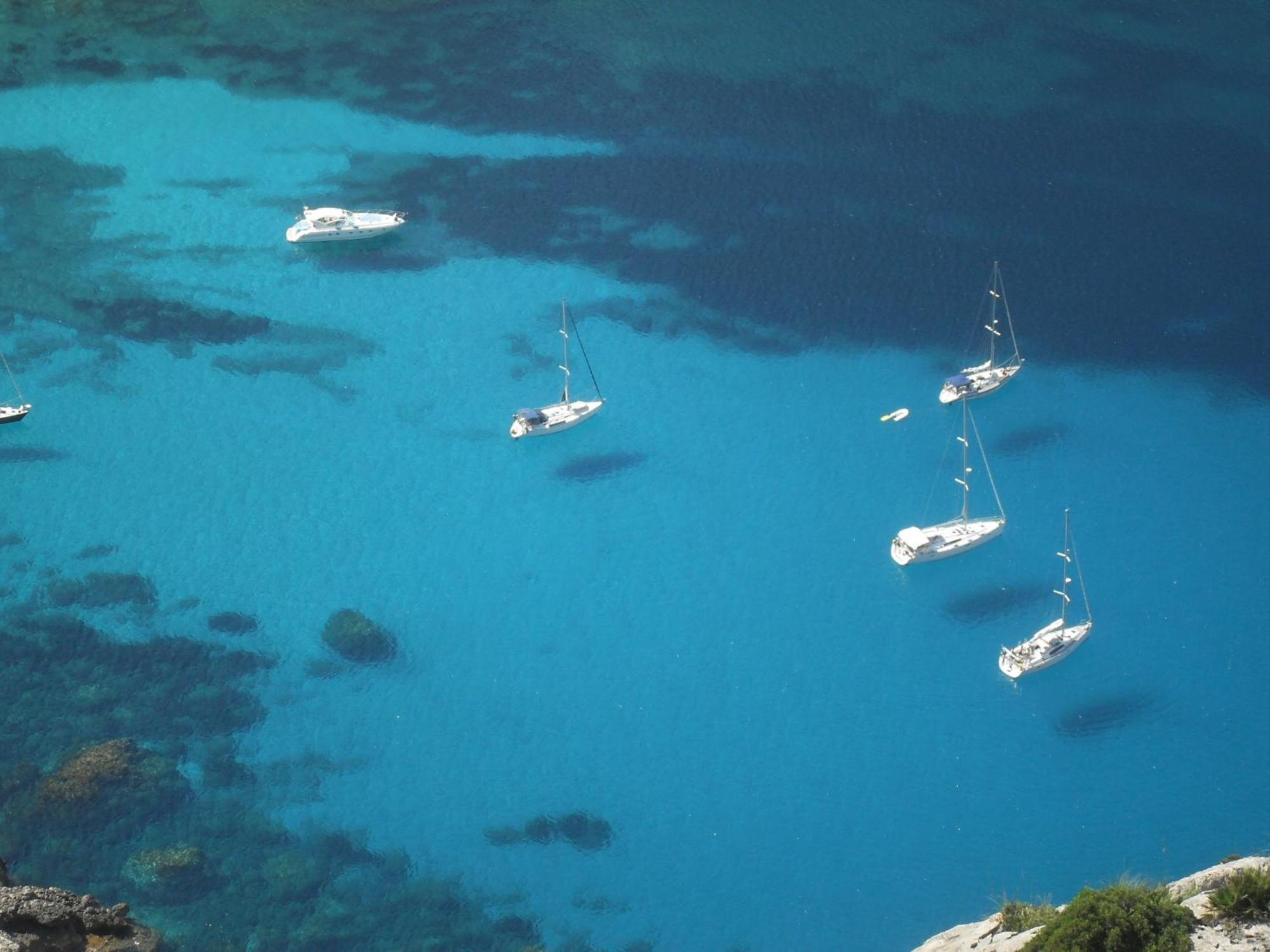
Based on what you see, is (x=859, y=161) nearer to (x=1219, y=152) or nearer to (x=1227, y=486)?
(x=1219, y=152)

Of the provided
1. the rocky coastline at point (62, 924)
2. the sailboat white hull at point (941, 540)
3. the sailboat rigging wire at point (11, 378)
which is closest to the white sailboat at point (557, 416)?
the sailboat white hull at point (941, 540)

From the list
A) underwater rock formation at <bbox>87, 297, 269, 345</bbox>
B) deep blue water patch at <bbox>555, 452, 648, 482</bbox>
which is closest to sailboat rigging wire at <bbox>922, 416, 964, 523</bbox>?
deep blue water patch at <bbox>555, 452, 648, 482</bbox>

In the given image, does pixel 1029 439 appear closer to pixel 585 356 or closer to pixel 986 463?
pixel 986 463

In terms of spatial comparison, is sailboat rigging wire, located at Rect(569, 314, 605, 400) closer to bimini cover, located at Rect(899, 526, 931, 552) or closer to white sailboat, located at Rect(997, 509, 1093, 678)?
bimini cover, located at Rect(899, 526, 931, 552)

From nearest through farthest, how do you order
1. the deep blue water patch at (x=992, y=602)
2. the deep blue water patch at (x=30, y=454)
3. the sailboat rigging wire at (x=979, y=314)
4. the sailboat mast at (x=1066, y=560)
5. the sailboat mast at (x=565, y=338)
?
1. the sailboat mast at (x=1066, y=560)
2. the deep blue water patch at (x=992, y=602)
3. the deep blue water patch at (x=30, y=454)
4. the sailboat mast at (x=565, y=338)
5. the sailboat rigging wire at (x=979, y=314)

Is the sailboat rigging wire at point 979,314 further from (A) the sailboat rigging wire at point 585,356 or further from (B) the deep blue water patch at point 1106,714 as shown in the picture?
(B) the deep blue water patch at point 1106,714

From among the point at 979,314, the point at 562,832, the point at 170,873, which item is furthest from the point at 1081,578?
the point at 170,873
